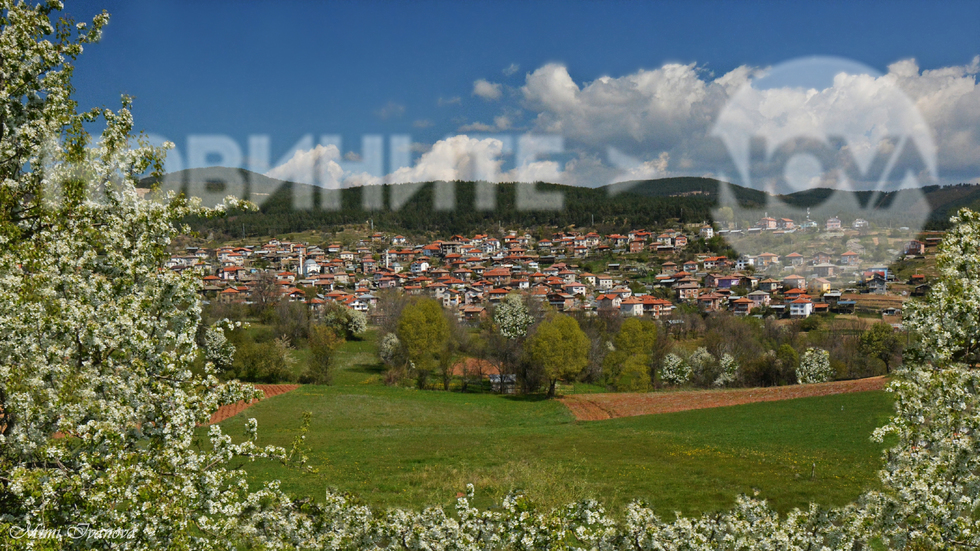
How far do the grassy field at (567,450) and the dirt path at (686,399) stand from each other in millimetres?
1868

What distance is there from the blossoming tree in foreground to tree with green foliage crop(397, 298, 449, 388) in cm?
3996

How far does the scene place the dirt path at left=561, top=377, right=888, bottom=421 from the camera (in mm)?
37625

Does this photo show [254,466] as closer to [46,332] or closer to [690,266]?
[46,332]

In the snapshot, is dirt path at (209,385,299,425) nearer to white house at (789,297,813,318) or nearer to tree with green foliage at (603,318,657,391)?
tree with green foliage at (603,318,657,391)

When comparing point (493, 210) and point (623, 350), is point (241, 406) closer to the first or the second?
point (623, 350)

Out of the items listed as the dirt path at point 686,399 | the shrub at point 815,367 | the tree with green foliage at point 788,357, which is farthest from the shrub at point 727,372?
the dirt path at point 686,399

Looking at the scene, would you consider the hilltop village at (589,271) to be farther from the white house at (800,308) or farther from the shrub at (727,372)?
the shrub at (727,372)

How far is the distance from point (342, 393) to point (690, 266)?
81.2 metres

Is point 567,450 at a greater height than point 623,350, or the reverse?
point 567,450

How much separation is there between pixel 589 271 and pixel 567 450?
93.4 m

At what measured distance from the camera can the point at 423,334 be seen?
1806 inches

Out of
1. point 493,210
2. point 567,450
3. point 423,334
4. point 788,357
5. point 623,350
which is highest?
point 493,210

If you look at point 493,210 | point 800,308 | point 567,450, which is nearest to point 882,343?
point 800,308

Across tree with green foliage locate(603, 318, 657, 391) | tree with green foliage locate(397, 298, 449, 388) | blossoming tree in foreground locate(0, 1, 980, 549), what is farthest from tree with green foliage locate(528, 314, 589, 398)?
blossoming tree in foreground locate(0, 1, 980, 549)
